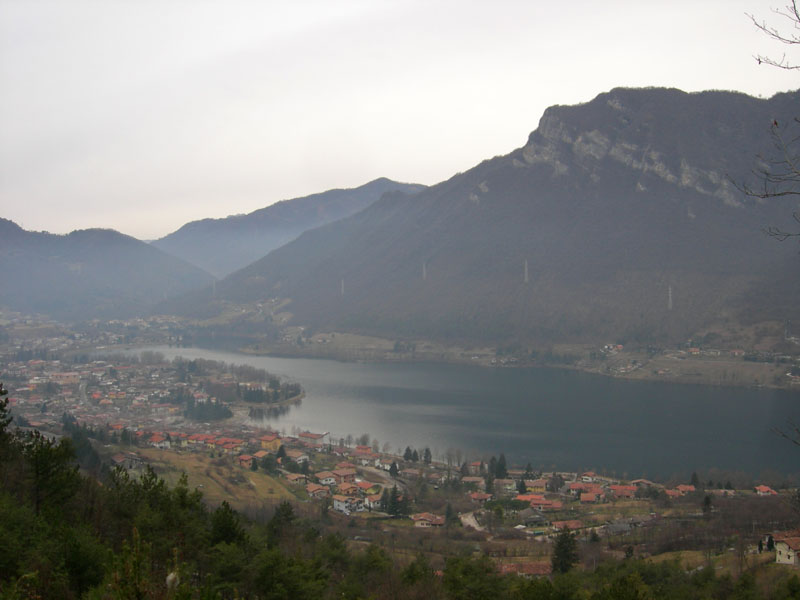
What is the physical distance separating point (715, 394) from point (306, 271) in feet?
241

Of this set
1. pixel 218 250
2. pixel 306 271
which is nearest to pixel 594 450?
pixel 306 271

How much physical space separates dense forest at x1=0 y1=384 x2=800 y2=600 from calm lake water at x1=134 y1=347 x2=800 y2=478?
14.0 meters

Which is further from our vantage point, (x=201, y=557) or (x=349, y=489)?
(x=349, y=489)

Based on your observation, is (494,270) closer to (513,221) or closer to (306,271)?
(513,221)

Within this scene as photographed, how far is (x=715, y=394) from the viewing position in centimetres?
3897

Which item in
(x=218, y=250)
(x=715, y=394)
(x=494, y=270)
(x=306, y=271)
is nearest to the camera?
(x=715, y=394)

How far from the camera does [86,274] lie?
417ft

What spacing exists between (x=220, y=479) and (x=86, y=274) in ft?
394

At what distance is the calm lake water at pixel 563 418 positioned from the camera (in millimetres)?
25750

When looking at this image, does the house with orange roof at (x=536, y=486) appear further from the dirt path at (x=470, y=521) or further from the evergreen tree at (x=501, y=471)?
the dirt path at (x=470, y=521)

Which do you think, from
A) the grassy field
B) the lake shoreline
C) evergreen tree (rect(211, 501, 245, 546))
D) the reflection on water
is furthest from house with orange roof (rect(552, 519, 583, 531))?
the lake shoreline

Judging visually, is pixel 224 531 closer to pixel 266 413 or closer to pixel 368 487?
pixel 368 487

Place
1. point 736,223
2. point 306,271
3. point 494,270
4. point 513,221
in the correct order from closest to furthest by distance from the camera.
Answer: point 736,223
point 494,270
point 513,221
point 306,271

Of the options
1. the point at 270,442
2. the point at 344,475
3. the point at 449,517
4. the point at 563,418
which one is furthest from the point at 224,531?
the point at 563,418
